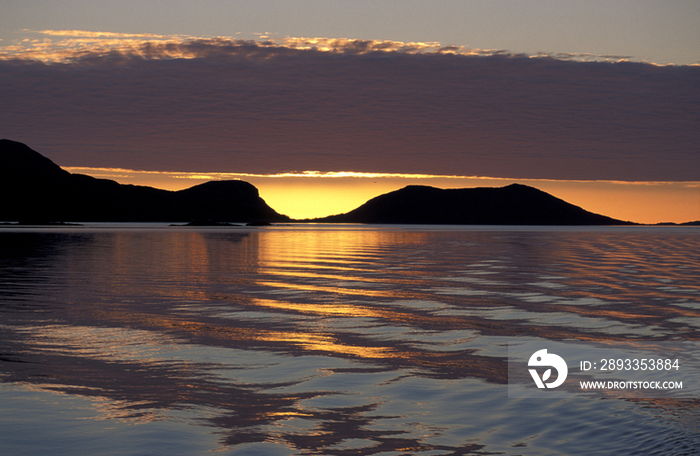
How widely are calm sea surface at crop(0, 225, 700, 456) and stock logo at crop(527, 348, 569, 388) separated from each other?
0.64 metres

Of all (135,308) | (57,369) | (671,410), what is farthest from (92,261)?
(671,410)

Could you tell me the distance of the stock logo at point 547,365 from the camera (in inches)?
411

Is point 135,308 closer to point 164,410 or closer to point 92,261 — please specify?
point 164,410

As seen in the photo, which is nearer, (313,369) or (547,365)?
(313,369)

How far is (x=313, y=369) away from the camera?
36.3 feet

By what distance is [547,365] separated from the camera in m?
11.4

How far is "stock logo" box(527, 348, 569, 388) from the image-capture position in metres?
10.4

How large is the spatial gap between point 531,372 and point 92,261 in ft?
103

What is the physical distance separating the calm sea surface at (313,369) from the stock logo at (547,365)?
2.09 ft

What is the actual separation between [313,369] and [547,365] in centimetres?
430

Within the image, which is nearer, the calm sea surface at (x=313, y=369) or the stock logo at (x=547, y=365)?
the calm sea surface at (x=313, y=369)

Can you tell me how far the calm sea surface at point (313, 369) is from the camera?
303 inches

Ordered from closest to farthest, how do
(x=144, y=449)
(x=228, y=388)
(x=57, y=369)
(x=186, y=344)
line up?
1. (x=144, y=449)
2. (x=228, y=388)
3. (x=57, y=369)
4. (x=186, y=344)

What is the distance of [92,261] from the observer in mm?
36562
